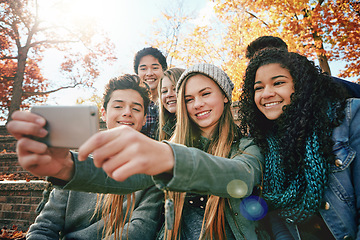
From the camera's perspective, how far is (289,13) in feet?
23.8

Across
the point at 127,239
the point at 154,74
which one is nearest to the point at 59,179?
the point at 127,239

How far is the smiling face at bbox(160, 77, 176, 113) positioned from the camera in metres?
2.97

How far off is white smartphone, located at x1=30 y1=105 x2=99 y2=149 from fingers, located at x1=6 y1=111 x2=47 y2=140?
0.02 meters

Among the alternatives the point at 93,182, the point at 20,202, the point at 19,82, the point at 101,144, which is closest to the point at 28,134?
the point at 101,144

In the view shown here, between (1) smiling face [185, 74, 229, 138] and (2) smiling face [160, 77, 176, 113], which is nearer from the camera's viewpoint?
(1) smiling face [185, 74, 229, 138]

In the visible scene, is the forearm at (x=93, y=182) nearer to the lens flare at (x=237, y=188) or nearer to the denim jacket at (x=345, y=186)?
the lens flare at (x=237, y=188)

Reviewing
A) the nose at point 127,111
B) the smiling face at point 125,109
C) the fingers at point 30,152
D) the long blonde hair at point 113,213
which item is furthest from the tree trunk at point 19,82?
the fingers at point 30,152

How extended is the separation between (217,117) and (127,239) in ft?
4.14

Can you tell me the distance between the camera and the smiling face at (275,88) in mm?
1641

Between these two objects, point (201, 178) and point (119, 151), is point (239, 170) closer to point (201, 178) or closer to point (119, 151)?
point (201, 178)

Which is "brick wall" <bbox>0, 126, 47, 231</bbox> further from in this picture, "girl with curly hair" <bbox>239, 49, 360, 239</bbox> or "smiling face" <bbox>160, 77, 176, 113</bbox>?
"girl with curly hair" <bbox>239, 49, 360, 239</bbox>

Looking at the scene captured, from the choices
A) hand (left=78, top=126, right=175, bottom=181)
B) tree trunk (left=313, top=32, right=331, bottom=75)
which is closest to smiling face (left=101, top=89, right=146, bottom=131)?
hand (left=78, top=126, right=175, bottom=181)

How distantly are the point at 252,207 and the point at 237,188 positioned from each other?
56cm

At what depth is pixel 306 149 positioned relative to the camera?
4.70 ft
